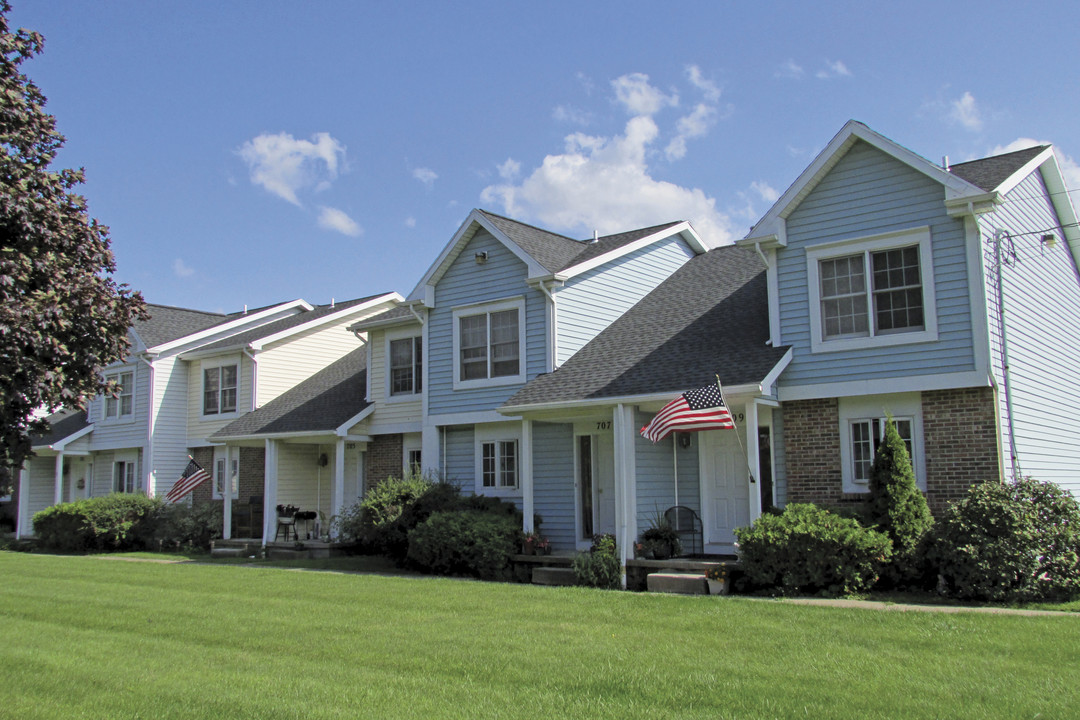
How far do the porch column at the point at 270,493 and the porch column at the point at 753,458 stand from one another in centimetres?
1352

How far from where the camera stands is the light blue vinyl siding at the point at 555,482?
17.9 m

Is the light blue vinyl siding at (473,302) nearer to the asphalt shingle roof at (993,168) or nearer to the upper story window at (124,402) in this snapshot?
the asphalt shingle roof at (993,168)

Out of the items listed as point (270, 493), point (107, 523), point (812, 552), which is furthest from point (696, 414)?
point (107, 523)

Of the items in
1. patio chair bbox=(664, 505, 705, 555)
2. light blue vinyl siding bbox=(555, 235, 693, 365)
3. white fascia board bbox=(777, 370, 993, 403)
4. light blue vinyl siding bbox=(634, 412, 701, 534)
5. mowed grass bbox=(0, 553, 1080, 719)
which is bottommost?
mowed grass bbox=(0, 553, 1080, 719)

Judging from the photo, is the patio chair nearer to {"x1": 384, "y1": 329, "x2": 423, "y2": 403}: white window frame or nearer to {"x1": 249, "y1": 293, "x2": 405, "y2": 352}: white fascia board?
{"x1": 384, "y1": 329, "x2": 423, "y2": 403}: white window frame

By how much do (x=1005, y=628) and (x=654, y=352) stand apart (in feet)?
28.6

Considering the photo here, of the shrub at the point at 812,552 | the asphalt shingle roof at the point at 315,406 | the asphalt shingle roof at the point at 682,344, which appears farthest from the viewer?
the asphalt shingle roof at the point at 315,406

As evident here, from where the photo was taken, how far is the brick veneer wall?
2222cm

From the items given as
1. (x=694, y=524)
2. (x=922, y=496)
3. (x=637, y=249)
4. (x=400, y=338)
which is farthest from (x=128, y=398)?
(x=922, y=496)

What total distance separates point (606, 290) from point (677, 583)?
7801mm

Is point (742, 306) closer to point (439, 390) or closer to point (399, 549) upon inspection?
point (439, 390)

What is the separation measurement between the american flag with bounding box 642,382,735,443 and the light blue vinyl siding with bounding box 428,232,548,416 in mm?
4835

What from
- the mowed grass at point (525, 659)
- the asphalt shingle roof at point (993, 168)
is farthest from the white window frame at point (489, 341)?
the asphalt shingle roof at point (993, 168)

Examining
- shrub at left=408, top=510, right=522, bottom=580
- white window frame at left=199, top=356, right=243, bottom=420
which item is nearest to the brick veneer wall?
shrub at left=408, top=510, right=522, bottom=580
